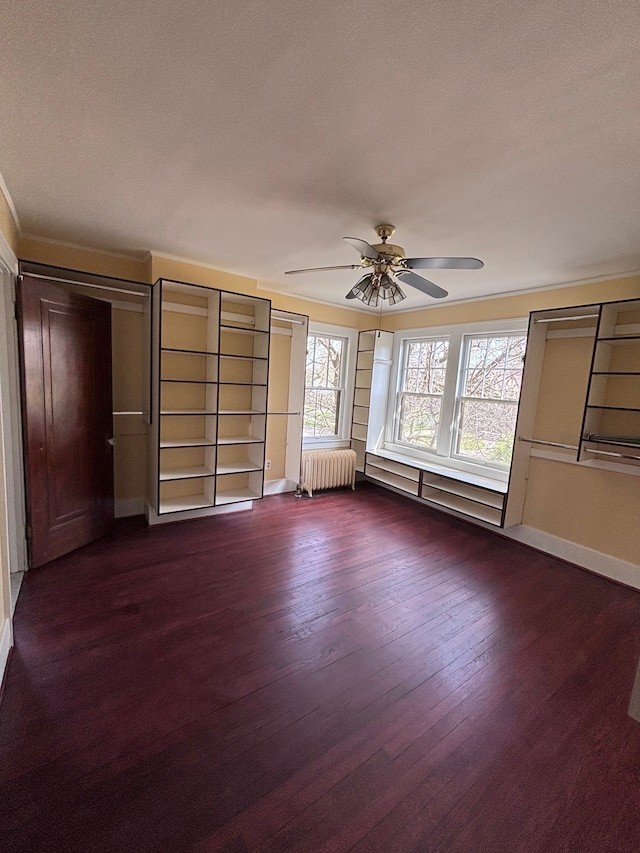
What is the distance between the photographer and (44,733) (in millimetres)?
1589

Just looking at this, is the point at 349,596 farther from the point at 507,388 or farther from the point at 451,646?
the point at 507,388

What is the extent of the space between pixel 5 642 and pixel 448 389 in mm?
4755

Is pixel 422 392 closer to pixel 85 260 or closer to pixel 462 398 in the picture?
pixel 462 398

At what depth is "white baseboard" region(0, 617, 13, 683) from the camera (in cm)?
185

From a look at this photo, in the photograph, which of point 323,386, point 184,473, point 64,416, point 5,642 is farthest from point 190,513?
point 323,386

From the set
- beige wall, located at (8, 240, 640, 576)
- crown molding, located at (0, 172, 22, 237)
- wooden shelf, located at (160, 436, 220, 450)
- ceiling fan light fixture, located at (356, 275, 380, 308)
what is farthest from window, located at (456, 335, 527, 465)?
crown molding, located at (0, 172, 22, 237)

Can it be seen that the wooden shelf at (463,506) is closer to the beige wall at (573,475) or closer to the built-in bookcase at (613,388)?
the beige wall at (573,475)

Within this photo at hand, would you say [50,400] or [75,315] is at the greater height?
[75,315]

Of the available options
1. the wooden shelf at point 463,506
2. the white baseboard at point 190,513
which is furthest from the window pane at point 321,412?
the wooden shelf at point 463,506

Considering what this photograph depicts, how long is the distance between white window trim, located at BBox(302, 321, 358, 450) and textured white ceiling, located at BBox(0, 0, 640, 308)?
2644 millimetres

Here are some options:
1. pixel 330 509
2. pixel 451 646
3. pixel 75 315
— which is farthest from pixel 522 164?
pixel 330 509

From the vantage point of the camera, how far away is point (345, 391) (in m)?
5.67

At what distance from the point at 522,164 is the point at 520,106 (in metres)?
0.41

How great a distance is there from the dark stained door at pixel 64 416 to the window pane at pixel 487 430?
4.12 metres
